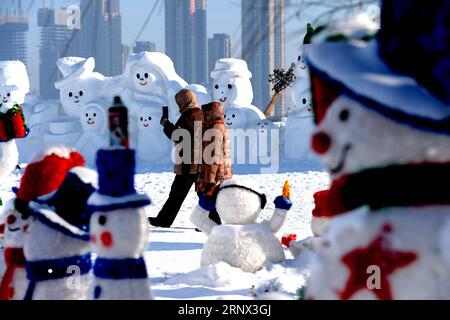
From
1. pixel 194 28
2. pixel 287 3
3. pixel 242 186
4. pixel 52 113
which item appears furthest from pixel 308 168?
pixel 194 28

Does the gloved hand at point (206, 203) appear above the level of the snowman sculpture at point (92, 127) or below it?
below

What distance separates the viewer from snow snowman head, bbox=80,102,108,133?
1413 centimetres

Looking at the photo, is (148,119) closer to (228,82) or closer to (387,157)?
(228,82)

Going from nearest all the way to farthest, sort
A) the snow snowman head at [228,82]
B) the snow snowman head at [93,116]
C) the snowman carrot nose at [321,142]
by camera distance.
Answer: the snowman carrot nose at [321,142] → the snow snowman head at [93,116] → the snow snowman head at [228,82]

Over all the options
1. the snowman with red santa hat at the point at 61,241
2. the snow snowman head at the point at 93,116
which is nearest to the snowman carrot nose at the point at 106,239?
the snowman with red santa hat at the point at 61,241

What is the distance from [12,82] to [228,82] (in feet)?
15.9

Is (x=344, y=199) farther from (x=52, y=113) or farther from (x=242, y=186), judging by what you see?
(x=52, y=113)

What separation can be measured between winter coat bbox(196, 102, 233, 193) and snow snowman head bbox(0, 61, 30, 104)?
8735mm

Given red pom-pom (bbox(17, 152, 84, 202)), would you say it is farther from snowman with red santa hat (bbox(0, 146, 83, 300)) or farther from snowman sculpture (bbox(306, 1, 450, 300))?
snowman sculpture (bbox(306, 1, 450, 300))

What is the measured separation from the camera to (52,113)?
52.8 ft

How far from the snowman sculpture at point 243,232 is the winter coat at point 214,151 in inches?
39.8

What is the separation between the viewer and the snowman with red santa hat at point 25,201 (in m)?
3.16

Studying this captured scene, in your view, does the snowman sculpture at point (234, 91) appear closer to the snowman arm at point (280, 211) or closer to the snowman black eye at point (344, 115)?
the snowman arm at point (280, 211)
